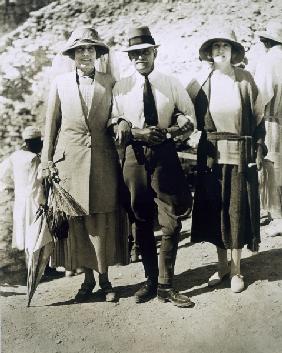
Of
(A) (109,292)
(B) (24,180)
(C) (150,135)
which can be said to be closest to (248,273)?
(A) (109,292)

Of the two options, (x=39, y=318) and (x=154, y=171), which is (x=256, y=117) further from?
(x=39, y=318)

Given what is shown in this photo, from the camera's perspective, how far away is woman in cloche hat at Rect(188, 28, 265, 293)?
3.44m

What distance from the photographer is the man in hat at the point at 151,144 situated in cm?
335

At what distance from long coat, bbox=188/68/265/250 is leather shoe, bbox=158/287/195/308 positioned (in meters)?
0.44

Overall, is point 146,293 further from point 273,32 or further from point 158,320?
point 273,32

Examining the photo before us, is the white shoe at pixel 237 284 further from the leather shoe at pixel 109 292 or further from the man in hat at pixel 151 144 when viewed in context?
the leather shoe at pixel 109 292

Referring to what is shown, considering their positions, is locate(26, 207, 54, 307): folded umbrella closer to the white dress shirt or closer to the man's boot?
the man's boot

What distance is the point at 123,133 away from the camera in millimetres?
3271

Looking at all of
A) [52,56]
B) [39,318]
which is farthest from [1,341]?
[52,56]

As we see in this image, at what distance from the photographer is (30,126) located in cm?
377

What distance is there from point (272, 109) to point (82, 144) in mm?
1448

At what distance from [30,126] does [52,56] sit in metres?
0.57

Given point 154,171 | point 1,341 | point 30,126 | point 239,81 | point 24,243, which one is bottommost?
point 1,341

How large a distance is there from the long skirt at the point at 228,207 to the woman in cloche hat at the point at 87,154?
0.61m
